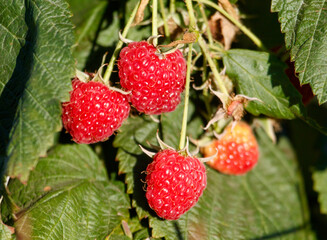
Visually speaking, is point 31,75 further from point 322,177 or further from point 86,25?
point 322,177

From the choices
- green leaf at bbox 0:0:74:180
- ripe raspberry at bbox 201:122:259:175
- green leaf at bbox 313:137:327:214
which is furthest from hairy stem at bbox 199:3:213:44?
green leaf at bbox 313:137:327:214

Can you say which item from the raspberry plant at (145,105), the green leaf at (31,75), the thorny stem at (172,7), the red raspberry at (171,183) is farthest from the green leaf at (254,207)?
the thorny stem at (172,7)

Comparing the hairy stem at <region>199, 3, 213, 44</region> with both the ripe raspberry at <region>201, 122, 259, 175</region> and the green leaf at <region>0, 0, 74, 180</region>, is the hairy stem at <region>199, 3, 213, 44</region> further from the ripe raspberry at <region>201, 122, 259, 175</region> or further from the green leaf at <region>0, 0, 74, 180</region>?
the green leaf at <region>0, 0, 74, 180</region>

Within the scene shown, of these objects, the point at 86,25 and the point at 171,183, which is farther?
the point at 86,25

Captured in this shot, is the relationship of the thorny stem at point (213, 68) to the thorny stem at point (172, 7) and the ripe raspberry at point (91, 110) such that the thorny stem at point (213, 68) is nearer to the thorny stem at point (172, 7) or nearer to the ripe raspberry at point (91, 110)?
the thorny stem at point (172, 7)

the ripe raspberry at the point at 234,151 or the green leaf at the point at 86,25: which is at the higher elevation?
the green leaf at the point at 86,25

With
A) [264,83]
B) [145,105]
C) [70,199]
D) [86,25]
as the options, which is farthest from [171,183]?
[86,25]

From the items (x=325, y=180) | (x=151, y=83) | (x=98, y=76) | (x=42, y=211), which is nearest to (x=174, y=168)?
(x=151, y=83)
